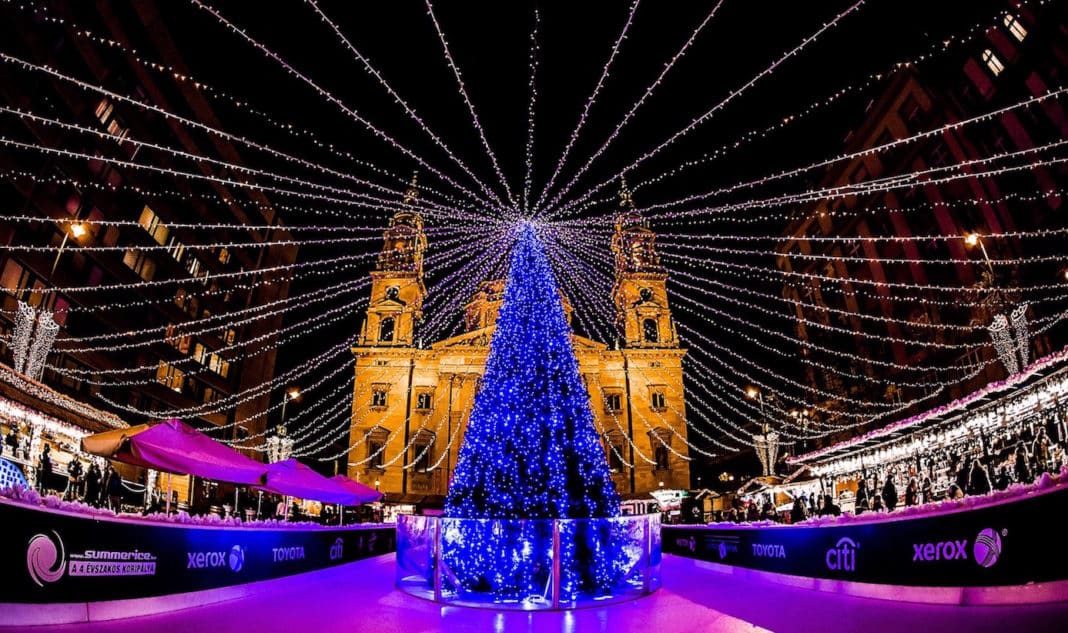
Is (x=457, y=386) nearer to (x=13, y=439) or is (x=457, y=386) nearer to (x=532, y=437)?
(x=13, y=439)

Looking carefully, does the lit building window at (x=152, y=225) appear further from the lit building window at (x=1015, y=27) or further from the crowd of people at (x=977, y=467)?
the lit building window at (x=1015, y=27)

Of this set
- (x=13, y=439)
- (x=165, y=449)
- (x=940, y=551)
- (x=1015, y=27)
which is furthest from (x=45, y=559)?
(x=1015, y=27)

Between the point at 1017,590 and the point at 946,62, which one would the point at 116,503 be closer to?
the point at 1017,590

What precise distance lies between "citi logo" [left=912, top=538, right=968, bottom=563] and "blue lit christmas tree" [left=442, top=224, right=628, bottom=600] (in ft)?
10.9

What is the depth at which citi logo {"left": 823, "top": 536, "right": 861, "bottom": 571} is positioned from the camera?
679cm

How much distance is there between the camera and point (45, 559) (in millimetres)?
4820

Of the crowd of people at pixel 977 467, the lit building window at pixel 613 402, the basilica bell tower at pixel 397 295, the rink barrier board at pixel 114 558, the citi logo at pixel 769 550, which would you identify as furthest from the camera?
the basilica bell tower at pixel 397 295

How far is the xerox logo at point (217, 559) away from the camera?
6445 mm

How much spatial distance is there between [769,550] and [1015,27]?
24738mm

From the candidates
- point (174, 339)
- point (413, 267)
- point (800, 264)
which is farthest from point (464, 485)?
point (800, 264)

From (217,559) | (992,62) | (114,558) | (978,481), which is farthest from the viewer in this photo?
(992,62)

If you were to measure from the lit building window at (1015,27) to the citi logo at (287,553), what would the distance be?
29.7 metres

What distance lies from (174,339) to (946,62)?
4400 cm

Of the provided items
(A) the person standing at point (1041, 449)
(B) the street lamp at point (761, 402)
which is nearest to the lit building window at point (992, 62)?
(B) the street lamp at point (761, 402)
